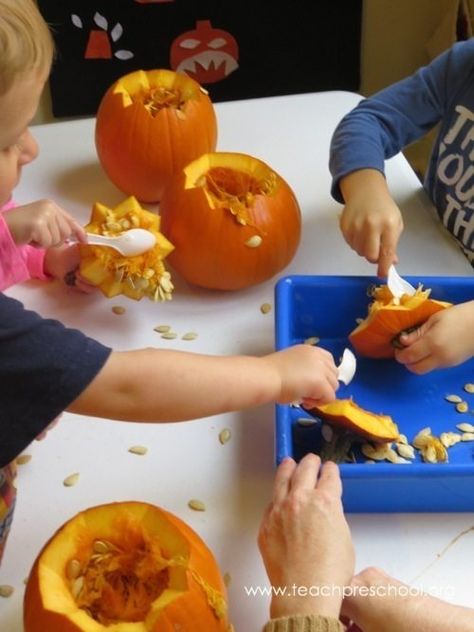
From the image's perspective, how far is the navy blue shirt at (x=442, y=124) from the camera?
1071 millimetres

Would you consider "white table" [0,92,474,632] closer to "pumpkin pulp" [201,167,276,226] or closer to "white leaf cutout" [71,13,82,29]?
"pumpkin pulp" [201,167,276,226]

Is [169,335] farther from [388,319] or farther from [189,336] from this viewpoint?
[388,319]

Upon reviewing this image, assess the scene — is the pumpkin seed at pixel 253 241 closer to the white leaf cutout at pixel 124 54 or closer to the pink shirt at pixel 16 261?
the pink shirt at pixel 16 261

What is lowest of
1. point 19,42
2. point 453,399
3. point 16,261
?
point 453,399

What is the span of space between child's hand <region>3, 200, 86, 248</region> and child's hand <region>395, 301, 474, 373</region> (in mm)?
378

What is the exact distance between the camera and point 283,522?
0.64 meters

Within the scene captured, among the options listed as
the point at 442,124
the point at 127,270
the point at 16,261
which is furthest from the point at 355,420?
the point at 442,124

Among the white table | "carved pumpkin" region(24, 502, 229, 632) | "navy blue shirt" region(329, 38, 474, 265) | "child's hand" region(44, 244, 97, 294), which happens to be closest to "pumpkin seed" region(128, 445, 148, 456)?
the white table

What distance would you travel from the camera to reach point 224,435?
77 centimetres

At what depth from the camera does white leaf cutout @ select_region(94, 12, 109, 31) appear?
1.79 m

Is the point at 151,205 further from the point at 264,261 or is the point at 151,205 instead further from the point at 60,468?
the point at 60,468

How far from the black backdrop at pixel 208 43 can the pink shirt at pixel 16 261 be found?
1.00 m

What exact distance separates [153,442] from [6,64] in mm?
371

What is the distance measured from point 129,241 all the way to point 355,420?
0.32 meters
